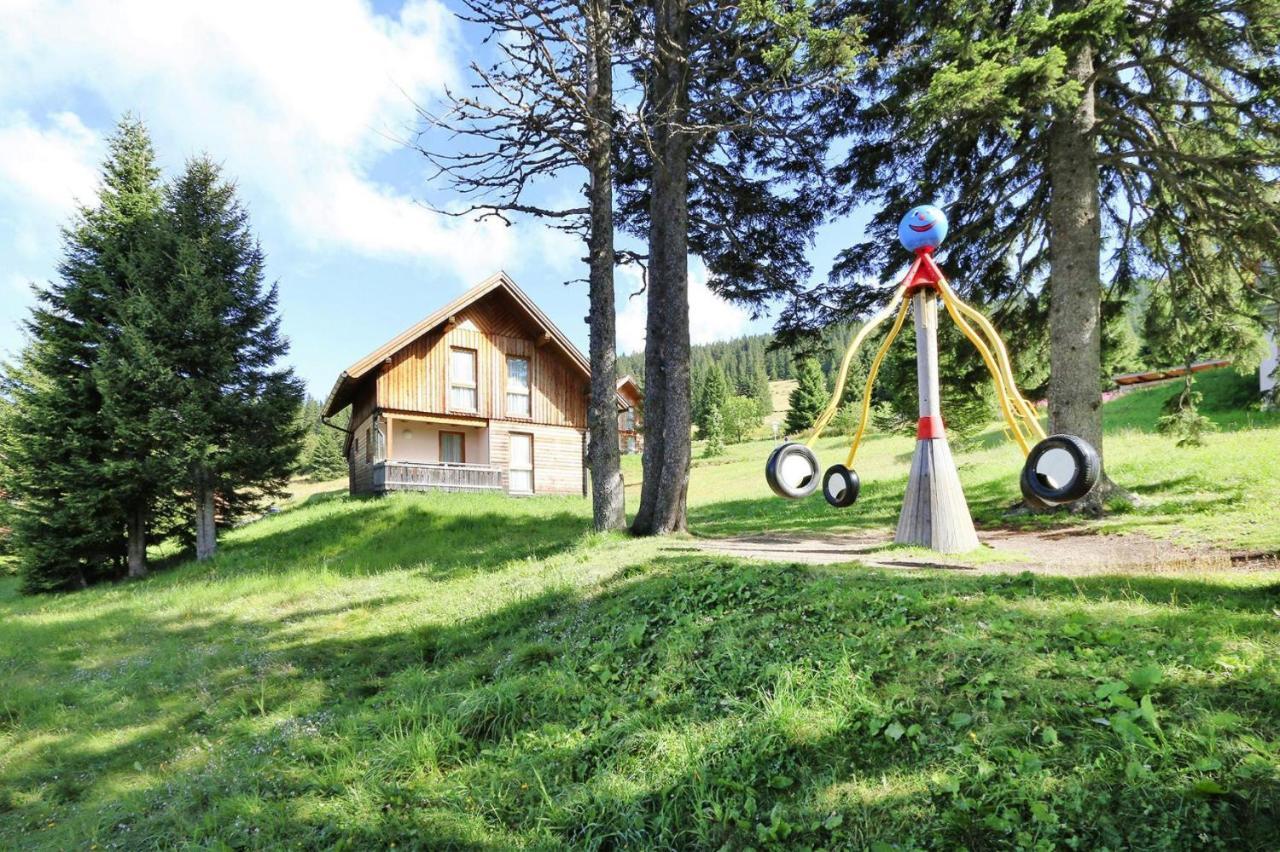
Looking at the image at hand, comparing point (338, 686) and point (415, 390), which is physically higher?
point (415, 390)

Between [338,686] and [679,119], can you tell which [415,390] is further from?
[338,686]

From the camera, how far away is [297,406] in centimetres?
1582

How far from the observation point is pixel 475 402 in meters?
22.8

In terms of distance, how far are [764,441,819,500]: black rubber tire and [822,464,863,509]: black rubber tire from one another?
423 millimetres

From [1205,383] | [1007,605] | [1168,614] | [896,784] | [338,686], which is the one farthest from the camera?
[1205,383]

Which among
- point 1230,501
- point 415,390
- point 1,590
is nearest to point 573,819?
point 1230,501

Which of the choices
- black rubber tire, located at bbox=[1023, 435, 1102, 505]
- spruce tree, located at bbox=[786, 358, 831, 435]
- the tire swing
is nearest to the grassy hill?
black rubber tire, located at bbox=[1023, 435, 1102, 505]

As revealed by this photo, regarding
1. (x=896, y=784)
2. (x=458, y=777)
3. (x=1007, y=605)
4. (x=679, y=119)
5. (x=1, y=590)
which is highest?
(x=679, y=119)

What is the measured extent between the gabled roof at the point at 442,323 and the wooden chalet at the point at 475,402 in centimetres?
4

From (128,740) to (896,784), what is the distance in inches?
246

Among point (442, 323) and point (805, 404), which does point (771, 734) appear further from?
point (805, 404)

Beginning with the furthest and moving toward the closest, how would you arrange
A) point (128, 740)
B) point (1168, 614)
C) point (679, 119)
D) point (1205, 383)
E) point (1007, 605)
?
1. point (1205, 383)
2. point (679, 119)
3. point (128, 740)
4. point (1007, 605)
5. point (1168, 614)

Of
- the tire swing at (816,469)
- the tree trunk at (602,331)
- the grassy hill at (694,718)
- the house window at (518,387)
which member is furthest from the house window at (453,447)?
the tire swing at (816,469)

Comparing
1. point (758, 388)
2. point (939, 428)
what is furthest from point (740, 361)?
point (939, 428)
